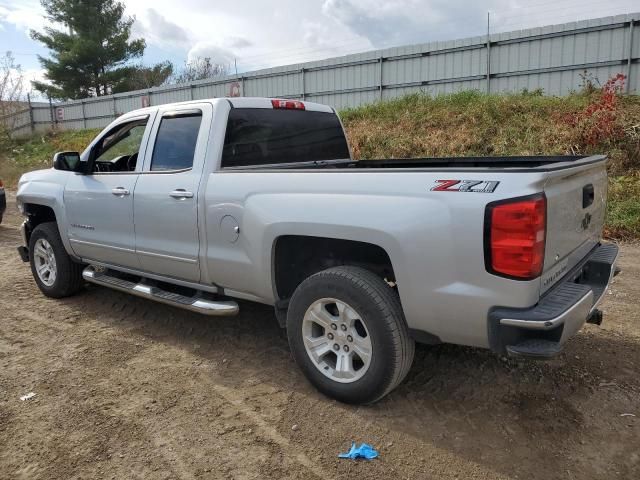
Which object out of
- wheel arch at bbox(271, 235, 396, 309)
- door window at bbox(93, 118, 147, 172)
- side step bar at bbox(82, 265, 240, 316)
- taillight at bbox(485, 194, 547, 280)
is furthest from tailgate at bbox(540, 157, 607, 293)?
door window at bbox(93, 118, 147, 172)

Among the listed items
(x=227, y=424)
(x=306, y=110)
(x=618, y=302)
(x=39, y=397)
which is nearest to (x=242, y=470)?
(x=227, y=424)

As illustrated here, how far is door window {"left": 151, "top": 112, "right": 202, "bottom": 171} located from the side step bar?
38.9 inches

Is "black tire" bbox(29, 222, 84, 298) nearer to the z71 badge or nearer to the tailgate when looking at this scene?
the z71 badge

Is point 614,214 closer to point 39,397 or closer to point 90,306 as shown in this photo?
point 90,306

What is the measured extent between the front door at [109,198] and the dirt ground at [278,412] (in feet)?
2.49

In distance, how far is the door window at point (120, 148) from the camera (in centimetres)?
458

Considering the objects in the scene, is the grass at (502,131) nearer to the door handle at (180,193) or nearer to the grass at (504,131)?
the grass at (504,131)

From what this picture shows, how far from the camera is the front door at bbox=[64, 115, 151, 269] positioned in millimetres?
4359

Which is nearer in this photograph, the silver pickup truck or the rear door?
the silver pickup truck

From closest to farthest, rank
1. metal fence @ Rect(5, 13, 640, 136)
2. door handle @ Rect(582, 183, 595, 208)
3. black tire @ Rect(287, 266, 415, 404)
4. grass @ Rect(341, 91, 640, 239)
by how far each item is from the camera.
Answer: black tire @ Rect(287, 266, 415, 404) < door handle @ Rect(582, 183, 595, 208) < grass @ Rect(341, 91, 640, 239) < metal fence @ Rect(5, 13, 640, 136)

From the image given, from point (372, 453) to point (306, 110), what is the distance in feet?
9.59

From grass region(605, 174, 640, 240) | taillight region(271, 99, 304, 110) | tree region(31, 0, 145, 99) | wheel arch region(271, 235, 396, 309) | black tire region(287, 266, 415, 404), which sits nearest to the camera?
black tire region(287, 266, 415, 404)

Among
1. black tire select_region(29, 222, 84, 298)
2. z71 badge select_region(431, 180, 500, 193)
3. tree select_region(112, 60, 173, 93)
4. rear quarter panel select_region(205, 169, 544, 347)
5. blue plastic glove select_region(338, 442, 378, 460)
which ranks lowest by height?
blue plastic glove select_region(338, 442, 378, 460)

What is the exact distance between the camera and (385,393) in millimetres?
3020
